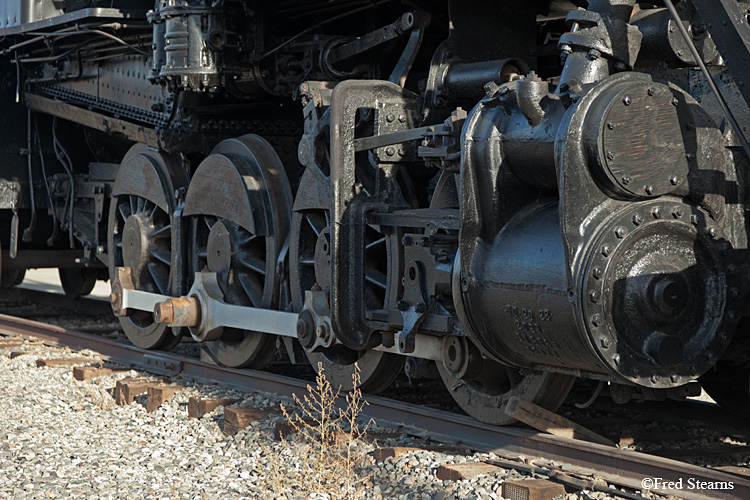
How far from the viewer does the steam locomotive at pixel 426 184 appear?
4188mm

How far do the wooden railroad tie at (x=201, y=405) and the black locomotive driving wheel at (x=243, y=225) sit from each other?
0.87m

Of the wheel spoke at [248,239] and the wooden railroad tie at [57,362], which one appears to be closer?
the wheel spoke at [248,239]

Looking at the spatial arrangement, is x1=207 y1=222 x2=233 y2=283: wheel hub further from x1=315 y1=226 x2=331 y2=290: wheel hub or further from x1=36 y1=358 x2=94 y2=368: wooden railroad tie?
x1=36 y1=358 x2=94 y2=368: wooden railroad tie

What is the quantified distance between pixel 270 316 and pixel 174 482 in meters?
1.98

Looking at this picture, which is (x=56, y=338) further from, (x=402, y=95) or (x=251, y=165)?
(x=402, y=95)

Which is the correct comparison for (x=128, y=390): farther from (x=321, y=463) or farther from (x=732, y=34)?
(x=732, y=34)

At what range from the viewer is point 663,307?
13.9 ft

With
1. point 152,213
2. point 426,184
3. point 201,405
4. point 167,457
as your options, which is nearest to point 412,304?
point 426,184

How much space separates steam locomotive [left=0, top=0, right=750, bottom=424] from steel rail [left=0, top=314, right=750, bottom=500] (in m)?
0.19

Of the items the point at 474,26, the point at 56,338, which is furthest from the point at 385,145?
the point at 56,338

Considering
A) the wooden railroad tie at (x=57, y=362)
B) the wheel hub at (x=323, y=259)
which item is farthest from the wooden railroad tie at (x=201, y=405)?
the wooden railroad tie at (x=57, y=362)

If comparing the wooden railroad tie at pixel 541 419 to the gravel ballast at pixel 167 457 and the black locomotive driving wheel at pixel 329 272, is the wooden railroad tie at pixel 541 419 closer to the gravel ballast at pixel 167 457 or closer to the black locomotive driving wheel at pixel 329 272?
the gravel ballast at pixel 167 457

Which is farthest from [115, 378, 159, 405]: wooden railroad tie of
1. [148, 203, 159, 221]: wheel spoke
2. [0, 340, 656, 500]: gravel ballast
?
[148, 203, 159, 221]: wheel spoke

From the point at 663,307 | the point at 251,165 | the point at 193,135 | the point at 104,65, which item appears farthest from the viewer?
the point at 104,65
